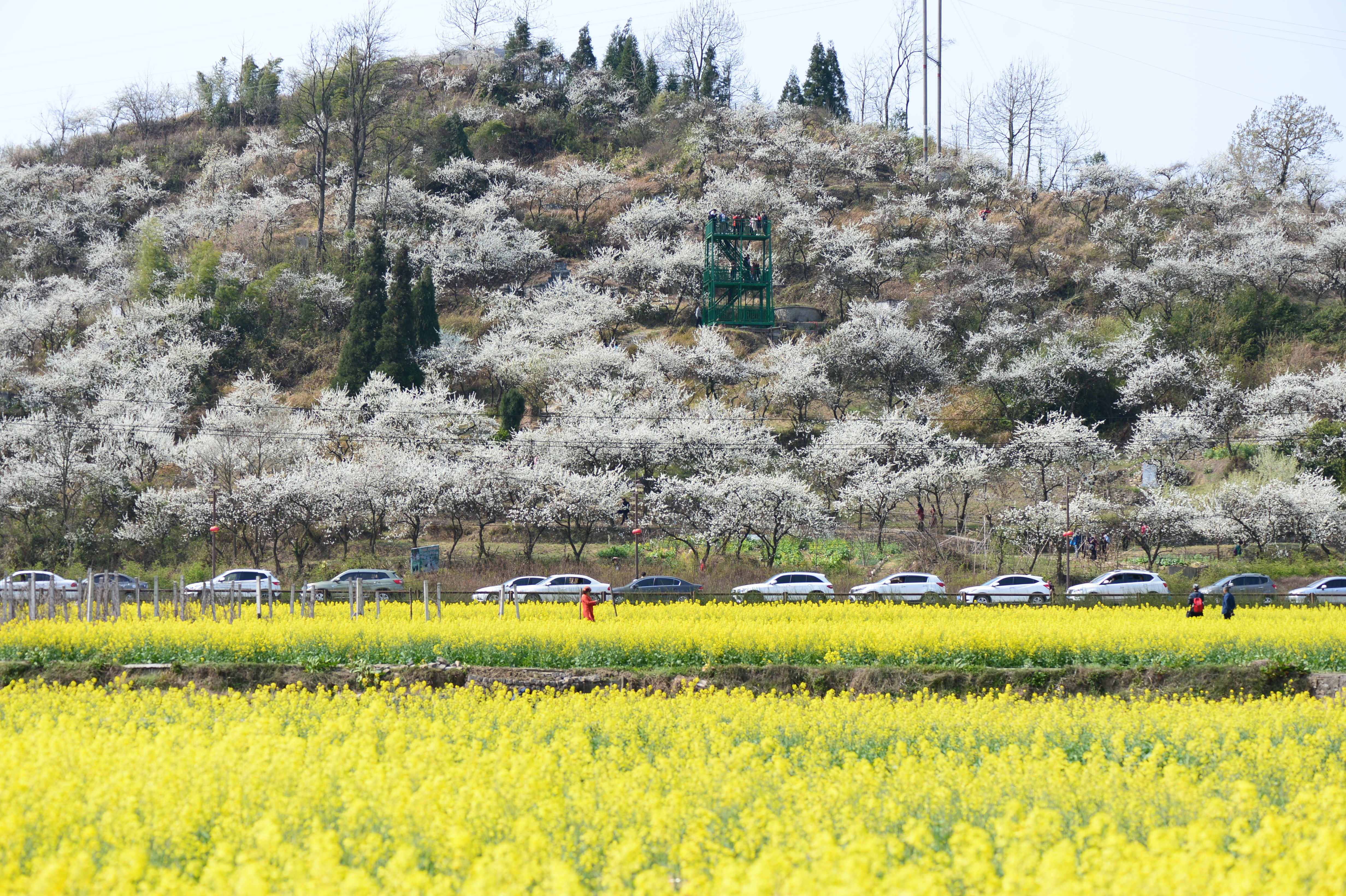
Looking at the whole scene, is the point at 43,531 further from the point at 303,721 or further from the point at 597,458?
the point at 303,721

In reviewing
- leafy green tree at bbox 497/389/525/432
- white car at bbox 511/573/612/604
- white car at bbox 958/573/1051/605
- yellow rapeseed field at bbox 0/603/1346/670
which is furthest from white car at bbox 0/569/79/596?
white car at bbox 958/573/1051/605

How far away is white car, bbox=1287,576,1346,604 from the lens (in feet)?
87.9

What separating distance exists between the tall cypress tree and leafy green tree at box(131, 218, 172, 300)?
16.3m

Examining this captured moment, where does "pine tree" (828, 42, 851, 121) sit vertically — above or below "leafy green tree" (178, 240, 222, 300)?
above

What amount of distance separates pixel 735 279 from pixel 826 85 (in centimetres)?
4328

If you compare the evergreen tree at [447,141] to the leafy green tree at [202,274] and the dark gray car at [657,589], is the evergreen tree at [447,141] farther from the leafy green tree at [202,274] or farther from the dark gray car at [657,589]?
the dark gray car at [657,589]

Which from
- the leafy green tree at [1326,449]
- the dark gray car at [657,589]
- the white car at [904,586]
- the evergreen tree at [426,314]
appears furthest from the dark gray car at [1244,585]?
the evergreen tree at [426,314]

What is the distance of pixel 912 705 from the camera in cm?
1291

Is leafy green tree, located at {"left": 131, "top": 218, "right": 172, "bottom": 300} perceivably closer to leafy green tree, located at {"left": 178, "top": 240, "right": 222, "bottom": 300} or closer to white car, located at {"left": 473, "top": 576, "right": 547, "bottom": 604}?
leafy green tree, located at {"left": 178, "top": 240, "right": 222, "bottom": 300}

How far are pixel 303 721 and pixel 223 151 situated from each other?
293 ft

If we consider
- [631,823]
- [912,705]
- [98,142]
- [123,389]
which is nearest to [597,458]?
[123,389]

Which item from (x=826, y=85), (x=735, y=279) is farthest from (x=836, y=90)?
(x=735, y=279)

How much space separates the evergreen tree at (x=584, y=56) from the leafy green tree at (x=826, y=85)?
20.7m

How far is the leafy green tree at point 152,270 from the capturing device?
63531mm
